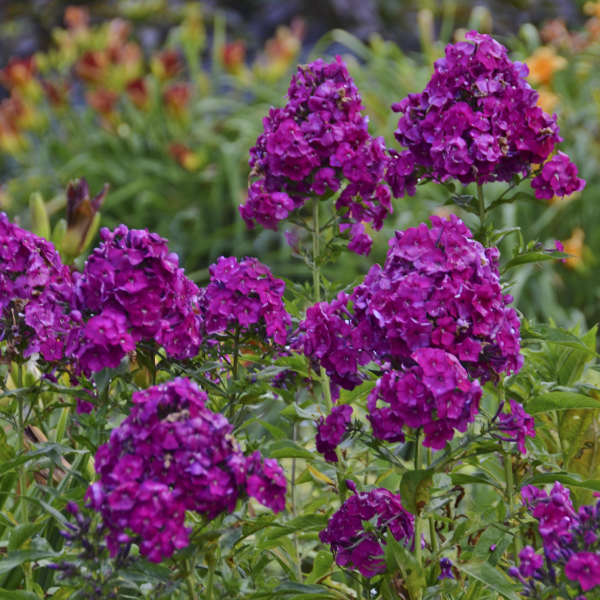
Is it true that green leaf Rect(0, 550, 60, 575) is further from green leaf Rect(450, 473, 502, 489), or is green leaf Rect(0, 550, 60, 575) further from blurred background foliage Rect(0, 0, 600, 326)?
blurred background foliage Rect(0, 0, 600, 326)

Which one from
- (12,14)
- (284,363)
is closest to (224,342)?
(284,363)

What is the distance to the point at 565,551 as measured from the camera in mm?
1231

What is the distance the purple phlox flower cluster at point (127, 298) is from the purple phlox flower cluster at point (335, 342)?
0.19 metres

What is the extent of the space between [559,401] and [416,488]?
0.38 metres

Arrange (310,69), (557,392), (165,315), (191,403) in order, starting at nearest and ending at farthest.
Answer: (191,403)
(165,315)
(557,392)
(310,69)

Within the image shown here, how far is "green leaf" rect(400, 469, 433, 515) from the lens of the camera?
1.30 meters

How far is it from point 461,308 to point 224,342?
18.2 inches

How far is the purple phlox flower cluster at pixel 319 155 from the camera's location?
169 cm

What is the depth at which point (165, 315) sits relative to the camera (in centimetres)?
142

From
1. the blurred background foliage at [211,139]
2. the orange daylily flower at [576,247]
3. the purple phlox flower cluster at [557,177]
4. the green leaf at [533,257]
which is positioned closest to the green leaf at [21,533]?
the green leaf at [533,257]

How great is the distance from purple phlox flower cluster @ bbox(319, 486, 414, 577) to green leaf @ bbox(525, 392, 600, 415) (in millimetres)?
273

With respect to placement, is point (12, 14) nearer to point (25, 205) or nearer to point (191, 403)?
point (25, 205)

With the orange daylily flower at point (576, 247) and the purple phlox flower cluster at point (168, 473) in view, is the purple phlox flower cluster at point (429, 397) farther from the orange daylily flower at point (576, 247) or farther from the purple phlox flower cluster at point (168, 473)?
the orange daylily flower at point (576, 247)

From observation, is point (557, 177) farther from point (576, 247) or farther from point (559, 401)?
point (576, 247)
